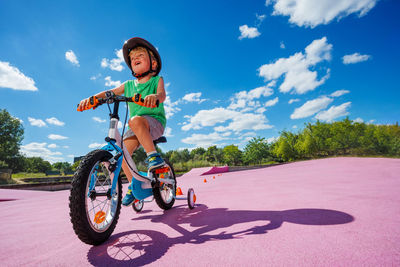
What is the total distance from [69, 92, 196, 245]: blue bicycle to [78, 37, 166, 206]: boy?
8.2 inches

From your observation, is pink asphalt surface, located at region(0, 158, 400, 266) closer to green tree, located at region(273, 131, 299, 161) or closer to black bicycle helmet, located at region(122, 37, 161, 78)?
black bicycle helmet, located at region(122, 37, 161, 78)

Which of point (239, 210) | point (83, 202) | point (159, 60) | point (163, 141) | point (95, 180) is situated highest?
point (159, 60)

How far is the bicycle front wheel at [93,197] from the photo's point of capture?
4.60 feet

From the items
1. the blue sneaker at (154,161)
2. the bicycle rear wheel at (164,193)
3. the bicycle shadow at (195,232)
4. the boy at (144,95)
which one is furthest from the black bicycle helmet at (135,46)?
the bicycle shadow at (195,232)

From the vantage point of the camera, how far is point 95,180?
5.60 feet

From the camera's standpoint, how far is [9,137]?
3388 cm

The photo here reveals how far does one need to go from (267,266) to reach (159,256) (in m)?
0.76

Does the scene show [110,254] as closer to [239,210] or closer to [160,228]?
[160,228]

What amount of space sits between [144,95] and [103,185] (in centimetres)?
140

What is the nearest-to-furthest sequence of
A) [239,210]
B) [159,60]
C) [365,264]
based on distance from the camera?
[365,264] → [239,210] → [159,60]

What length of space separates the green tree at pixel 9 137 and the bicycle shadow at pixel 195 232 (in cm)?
4579

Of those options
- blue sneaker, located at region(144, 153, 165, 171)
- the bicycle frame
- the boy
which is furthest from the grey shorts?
the bicycle frame

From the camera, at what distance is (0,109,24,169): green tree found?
3272 centimetres

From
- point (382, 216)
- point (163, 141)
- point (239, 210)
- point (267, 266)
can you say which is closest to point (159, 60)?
point (163, 141)
